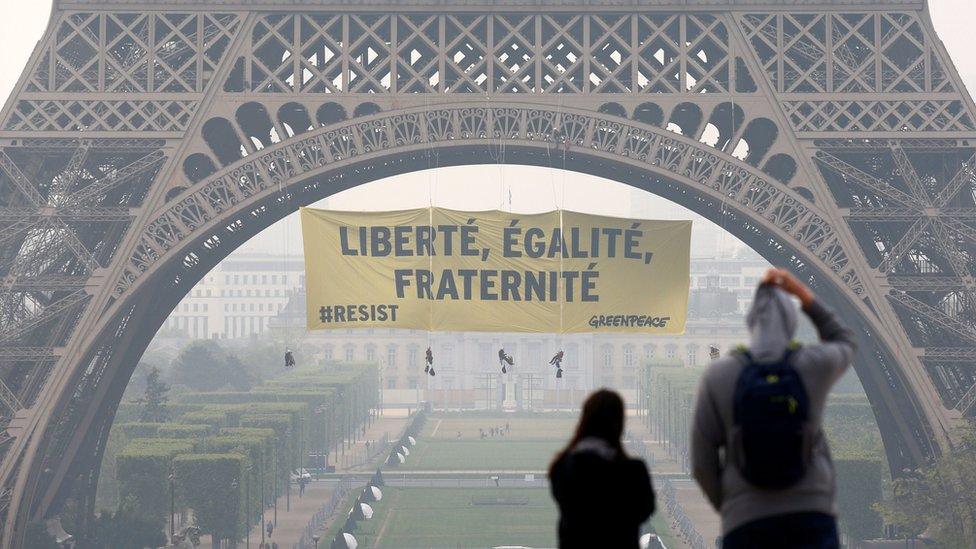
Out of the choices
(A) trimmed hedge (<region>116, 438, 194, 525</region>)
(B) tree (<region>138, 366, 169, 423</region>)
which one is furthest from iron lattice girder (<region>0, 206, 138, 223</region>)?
(B) tree (<region>138, 366, 169, 423</region>)

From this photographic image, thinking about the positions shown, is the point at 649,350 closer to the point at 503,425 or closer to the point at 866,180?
the point at 503,425

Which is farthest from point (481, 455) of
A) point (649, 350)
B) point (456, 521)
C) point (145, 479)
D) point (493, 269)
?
point (649, 350)

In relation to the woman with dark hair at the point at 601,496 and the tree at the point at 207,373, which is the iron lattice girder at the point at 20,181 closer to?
the woman with dark hair at the point at 601,496

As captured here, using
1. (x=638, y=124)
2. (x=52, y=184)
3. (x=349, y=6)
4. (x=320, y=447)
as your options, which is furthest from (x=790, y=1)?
(x=320, y=447)

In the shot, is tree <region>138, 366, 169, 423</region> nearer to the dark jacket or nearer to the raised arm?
the raised arm

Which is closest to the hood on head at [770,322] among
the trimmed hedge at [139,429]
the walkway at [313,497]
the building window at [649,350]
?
the walkway at [313,497]
